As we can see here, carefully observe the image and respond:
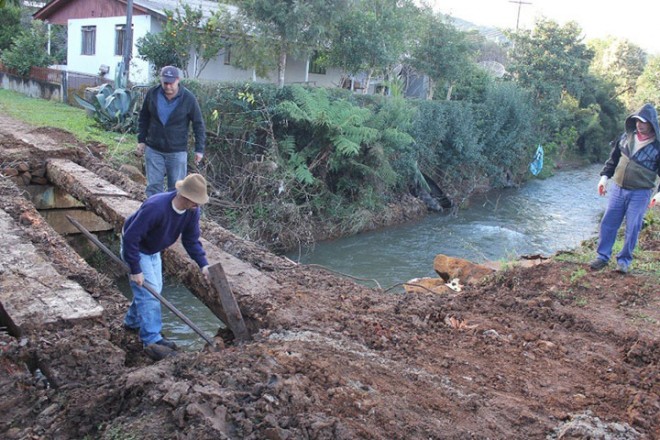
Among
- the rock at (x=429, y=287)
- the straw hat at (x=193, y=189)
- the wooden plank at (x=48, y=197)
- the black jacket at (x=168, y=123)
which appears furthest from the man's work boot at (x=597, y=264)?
the wooden plank at (x=48, y=197)

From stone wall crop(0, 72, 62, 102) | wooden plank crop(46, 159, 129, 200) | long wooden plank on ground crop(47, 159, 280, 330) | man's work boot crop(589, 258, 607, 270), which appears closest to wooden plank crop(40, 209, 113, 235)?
wooden plank crop(46, 159, 129, 200)

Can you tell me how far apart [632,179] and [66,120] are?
41.1ft

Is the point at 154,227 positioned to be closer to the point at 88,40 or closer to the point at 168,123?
the point at 168,123

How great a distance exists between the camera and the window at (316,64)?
67.7 feet

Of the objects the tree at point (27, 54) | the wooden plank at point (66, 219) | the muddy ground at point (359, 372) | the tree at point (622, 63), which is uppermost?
the tree at point (622, 63)

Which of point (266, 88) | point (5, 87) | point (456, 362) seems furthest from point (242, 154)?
point (5, 87)

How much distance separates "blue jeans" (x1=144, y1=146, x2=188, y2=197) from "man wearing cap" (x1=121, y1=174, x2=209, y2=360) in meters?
2.56

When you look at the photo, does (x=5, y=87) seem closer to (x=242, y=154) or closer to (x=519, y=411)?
(x=242, y=154)

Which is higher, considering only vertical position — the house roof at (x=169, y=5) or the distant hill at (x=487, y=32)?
the distant hill at (x=487, y=32)

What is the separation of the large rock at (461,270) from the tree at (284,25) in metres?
8.51

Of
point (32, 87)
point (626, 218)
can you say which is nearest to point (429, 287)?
point (626, 218)

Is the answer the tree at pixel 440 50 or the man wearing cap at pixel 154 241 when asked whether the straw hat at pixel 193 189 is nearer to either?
the man wearing cap at pixel 154 241

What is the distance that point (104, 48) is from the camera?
2195cm

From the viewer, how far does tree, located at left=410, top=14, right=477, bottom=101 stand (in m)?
20.7
